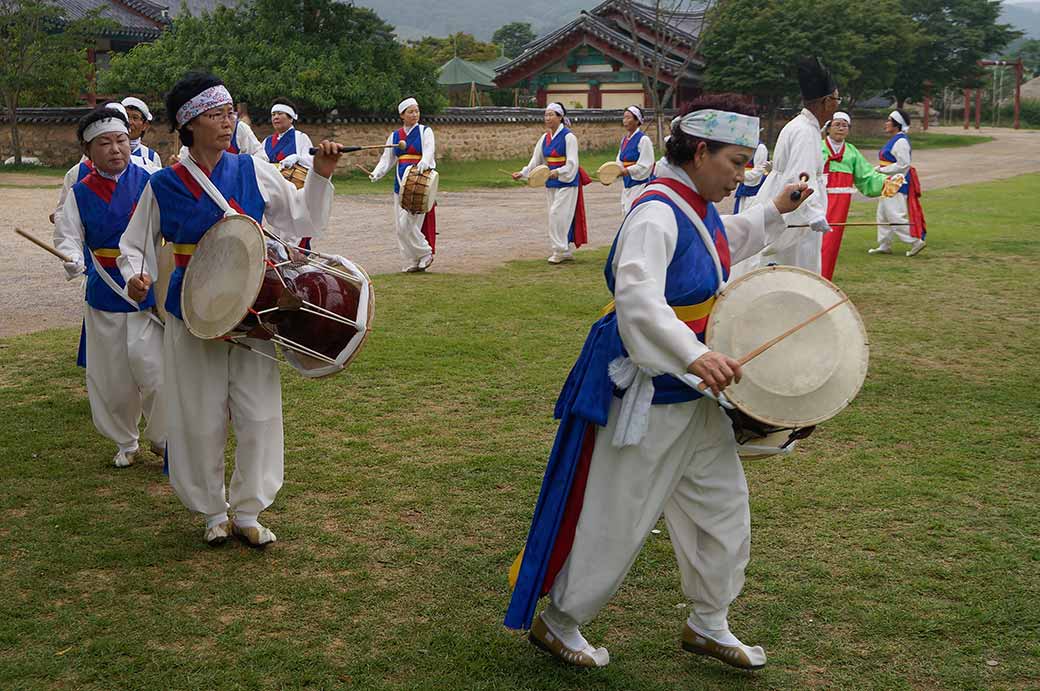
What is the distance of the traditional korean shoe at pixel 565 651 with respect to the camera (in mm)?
3297

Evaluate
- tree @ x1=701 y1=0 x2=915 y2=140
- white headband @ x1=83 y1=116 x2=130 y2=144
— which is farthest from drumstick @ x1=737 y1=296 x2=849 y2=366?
tree @ x1=701 y1=0 x2=915 y2=140

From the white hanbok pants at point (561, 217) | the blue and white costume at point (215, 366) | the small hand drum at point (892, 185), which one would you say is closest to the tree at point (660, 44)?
the white hanbok pants at point (561, 217)

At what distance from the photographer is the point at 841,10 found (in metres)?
31.5

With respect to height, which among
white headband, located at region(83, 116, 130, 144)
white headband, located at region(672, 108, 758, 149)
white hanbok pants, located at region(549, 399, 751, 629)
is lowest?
white hanbok pants, located at region(549, 399, 751, 629)

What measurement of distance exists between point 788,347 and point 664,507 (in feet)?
1.99

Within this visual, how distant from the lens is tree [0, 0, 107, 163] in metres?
23.0

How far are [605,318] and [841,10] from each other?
3120 centimetres

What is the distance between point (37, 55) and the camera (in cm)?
2352

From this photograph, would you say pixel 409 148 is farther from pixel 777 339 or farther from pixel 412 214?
pixel 777 339

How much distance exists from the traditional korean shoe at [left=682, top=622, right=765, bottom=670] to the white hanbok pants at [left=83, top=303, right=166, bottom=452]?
9.67 feet

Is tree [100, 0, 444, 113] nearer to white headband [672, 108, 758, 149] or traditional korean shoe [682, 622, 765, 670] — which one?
white headband [672, 108, 758, 149]

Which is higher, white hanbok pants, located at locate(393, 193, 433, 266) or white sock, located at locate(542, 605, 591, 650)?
white hanbok pants, located at locate(393, 193, 433, 266)

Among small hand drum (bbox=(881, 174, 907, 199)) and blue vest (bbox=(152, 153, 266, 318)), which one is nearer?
blue vest (bbox=(152, 153, 266, 318))

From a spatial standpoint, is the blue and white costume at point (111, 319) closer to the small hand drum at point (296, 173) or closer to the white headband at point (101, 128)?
the white headband at point (101, 128)
